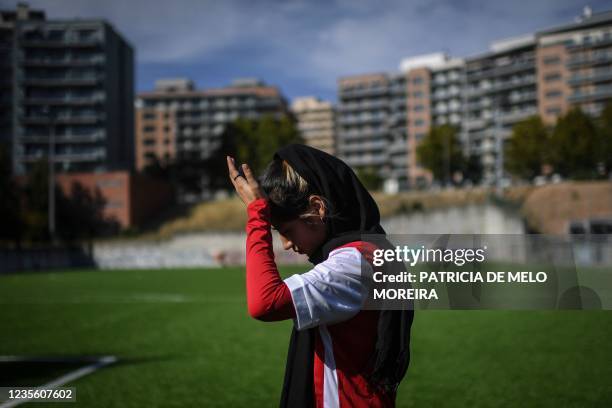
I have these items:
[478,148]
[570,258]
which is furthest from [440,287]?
[478,148]

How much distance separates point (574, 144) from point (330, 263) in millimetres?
66900

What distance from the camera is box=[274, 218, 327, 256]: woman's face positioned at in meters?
2.30

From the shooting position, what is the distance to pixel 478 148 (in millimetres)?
94938

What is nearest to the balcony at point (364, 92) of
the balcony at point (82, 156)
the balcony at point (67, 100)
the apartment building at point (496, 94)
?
the apartment building at point (496, 94)

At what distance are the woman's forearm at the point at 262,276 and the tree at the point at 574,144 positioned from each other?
6370cm

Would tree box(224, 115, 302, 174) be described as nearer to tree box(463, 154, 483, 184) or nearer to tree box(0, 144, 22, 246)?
tree box(463, 154, 483, 184)

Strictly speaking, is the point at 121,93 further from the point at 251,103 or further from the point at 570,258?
the point at 570,258

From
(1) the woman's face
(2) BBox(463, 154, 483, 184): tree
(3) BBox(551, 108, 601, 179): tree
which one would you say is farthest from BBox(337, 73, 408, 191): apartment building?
(1) the woman's face

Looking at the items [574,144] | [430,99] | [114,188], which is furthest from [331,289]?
[430,99]

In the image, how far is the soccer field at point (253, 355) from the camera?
6543 millimetres

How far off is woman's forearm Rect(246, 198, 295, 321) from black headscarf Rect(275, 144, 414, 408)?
231 millimetres

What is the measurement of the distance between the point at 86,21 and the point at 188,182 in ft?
85.7

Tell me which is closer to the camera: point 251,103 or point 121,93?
point 121,93

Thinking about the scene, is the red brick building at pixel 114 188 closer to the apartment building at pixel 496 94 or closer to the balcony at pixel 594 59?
the apartment building at pixel 496 94
